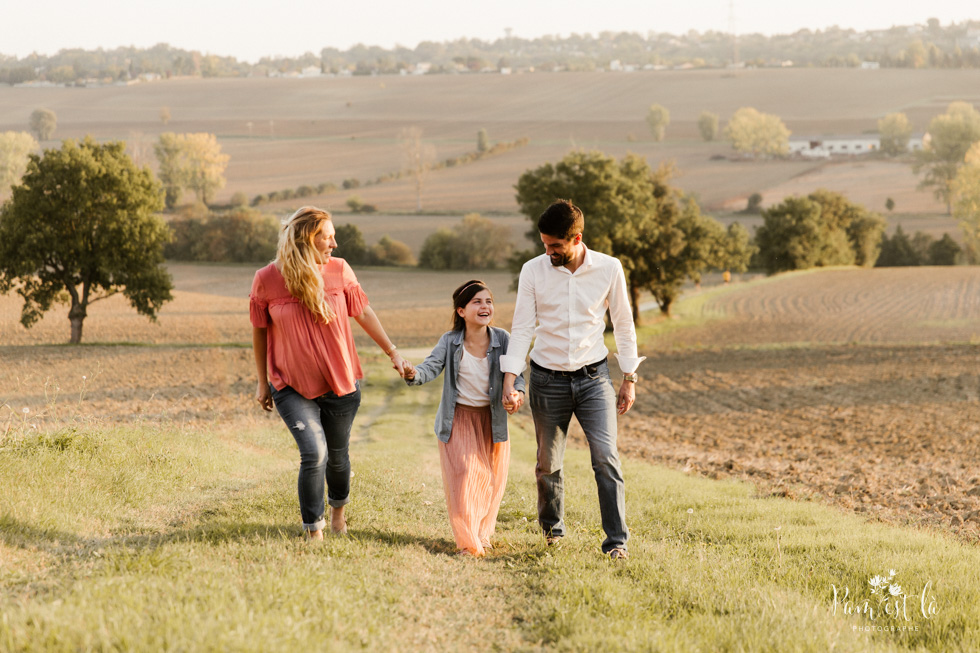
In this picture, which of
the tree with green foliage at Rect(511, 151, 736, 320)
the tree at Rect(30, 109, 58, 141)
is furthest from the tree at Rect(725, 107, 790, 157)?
the tree at Rect(30, 109, 58, 141)

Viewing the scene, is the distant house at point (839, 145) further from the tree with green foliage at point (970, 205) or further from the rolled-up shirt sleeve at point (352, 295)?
the rolled-up shirt sleeve at point (352, 295)

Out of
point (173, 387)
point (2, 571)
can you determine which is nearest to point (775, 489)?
point (2, 571)

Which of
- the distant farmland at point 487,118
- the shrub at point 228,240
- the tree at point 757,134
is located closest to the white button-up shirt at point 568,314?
the shrub at point 228,240

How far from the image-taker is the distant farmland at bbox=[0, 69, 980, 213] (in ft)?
323

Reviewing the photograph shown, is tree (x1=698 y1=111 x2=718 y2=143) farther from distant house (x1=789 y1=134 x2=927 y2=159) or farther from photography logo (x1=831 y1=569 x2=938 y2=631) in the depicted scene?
photography logo (x1=831 y1=569 x2=938 y2=631)

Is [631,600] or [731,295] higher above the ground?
[631,600]

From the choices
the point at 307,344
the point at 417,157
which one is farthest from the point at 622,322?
the point at 417,157

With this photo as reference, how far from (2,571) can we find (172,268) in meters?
62.8

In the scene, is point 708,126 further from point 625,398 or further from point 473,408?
point 473,408

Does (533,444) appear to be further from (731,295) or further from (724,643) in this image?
(731,295)

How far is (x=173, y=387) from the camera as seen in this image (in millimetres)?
19672

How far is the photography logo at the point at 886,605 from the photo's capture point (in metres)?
4.43

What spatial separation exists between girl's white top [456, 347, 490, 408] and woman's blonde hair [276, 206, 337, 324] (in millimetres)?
1087

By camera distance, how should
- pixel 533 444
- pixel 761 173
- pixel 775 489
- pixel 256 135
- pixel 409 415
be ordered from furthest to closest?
1. pixel 256 135
2. pixel 761 173
3. pixel 409 415
4. pixel 533 444
5. pixel 775 489
